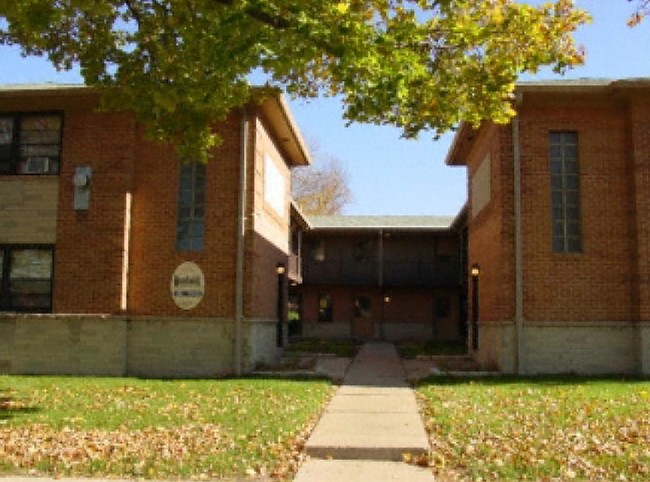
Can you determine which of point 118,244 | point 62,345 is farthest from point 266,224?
point 62,345

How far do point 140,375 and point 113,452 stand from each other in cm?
865

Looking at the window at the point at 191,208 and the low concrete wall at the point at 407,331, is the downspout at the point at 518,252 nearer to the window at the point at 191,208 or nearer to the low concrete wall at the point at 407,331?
the window at the point at 191,208

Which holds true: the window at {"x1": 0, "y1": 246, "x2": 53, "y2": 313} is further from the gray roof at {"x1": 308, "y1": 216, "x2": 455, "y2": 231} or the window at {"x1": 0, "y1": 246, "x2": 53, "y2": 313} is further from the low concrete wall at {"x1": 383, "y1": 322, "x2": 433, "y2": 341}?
the low concrete wall at {"x1": 383, "y1": 322, "x2": 433, "y2": 341}

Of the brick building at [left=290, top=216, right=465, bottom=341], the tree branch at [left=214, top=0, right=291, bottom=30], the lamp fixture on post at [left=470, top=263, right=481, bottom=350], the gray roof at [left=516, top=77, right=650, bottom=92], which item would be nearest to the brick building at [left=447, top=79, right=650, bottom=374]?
the gray roof at [left=516, top=77, right=650, bottom=92]

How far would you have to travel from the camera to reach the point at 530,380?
14680 millimetres

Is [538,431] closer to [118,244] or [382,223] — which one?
[118,244]

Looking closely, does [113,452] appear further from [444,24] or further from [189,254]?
[189,254]

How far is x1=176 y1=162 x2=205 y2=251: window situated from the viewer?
16500mm

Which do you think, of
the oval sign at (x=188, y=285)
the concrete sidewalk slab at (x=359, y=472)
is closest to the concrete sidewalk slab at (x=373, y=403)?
the concrete sidewalk slab at (x=359, y=472)

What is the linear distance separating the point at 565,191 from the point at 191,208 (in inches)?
340

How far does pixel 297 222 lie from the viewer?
2978 cm

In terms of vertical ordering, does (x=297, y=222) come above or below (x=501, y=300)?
above

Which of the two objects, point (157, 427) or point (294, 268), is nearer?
point (157, 427)

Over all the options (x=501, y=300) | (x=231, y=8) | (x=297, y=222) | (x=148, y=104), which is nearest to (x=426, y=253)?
(x=297, y=222)
